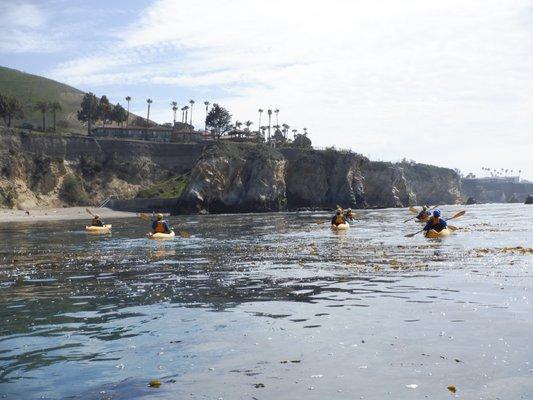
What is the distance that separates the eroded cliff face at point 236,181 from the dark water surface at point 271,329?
299 feet

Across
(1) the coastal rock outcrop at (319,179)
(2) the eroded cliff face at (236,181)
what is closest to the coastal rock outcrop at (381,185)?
(1) the coastal rock outcrop at (319,179)

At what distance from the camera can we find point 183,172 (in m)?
140

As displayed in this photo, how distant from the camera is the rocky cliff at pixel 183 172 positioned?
4712 inches

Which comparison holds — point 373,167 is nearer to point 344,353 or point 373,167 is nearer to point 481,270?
point 481,270

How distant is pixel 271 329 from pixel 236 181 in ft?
378

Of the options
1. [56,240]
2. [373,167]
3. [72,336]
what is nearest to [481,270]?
[72,336]

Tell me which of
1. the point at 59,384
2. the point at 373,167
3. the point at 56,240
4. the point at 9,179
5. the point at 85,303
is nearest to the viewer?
the point at 59,384

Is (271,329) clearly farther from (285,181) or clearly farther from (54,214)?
(285,181)

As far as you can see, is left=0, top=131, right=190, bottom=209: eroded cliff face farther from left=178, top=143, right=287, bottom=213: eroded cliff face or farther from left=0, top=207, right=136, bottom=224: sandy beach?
left=178, top=143, right=287, bottom=213: eroded cliff face

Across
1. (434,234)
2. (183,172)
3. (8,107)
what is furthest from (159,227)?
(8,107)

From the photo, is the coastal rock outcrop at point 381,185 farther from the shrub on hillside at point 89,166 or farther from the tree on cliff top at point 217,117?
the shrub on hillside at point 89,166

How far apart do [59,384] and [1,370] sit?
168 cm

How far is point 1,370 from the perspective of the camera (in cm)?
1173

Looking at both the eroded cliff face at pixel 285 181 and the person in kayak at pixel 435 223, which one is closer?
the person in kayak at pixel 435 223
